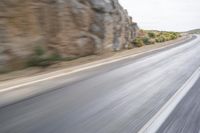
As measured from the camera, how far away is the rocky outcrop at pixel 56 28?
1558cm

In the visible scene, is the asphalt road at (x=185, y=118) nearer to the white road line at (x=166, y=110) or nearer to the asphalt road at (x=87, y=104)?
the white road line at (x=166, y=110)

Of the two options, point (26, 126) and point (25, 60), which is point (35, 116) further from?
point (25, 60)

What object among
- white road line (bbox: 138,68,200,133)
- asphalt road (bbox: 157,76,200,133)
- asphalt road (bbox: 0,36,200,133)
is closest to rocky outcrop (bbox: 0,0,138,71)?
asphalt road (bbox: 0,36,200,133)

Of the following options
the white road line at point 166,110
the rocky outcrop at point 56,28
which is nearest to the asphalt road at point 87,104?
the white road line at point 166,110

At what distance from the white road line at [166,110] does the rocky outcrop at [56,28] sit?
7.16m

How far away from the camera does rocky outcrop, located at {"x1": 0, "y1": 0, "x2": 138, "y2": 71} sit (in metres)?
15.6

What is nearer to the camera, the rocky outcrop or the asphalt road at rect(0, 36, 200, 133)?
the asphalt road at rect(0, 36, 200, 133)

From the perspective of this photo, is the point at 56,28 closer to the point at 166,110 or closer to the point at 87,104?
the point at 87,104

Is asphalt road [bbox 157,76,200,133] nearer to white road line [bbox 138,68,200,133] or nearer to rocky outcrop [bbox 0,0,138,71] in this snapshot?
white road line [bbox 138,68,200,133]

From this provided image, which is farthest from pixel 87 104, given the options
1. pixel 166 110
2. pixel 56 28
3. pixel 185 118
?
pixel 56 28

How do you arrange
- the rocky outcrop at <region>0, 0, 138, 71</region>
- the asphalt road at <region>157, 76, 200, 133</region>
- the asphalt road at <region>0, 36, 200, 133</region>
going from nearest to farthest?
the asphalt road at <region>0, 36, 200, 133</region>
the asphalt road at <region>157, 76, 200, 133</region>
the rocky outcrop at <region>0, 0, 138, 71</region>

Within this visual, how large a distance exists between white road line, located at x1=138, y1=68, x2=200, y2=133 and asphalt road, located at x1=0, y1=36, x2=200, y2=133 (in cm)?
A: 12

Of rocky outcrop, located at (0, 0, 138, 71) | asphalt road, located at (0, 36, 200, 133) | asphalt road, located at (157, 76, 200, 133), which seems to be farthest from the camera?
rocky outcrop, located at (0, 0, 138, 71)

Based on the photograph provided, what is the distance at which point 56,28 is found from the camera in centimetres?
2089
